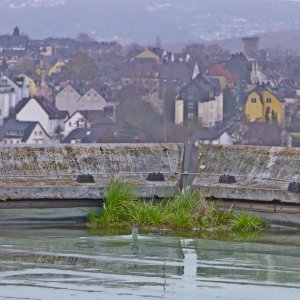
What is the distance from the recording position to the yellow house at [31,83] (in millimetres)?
100312

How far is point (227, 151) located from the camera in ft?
41.2

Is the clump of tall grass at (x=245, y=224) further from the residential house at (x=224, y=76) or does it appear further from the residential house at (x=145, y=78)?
the residential house at (x=224, y=76)

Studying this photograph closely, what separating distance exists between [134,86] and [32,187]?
8035cm

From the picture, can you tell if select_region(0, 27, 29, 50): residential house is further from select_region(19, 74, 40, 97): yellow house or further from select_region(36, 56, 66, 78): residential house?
select_region(19, 74, 40, 97): yellow house

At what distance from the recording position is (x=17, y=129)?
7162 centimetres

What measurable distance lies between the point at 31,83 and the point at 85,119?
27.9 m

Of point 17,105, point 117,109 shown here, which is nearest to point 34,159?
point 117,109

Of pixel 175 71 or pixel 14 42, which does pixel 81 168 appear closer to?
pixel 175 71

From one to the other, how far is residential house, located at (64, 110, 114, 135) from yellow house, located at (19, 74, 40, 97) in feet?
52.5

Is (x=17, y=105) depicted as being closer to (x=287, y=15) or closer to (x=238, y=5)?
(x=287, y=15)

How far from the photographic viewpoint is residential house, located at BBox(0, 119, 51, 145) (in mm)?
67062

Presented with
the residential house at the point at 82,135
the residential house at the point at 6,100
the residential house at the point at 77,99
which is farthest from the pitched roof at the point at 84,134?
the residential house at the point at 77,99

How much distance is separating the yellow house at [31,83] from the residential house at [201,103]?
1783 centimetres

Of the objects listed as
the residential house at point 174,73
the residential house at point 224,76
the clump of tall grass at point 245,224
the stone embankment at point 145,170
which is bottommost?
the residential house at point 174,73
